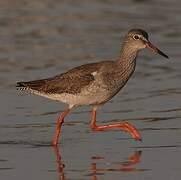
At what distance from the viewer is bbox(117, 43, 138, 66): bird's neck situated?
14086mm

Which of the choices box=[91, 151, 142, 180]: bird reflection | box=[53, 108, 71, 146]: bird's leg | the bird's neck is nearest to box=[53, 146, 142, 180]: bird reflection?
box=[91, 151, 142, 180]: bird reflection

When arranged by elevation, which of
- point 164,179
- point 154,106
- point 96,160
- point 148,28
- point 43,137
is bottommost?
point 164,179

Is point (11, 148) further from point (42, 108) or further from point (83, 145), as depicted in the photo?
point (42, 108)

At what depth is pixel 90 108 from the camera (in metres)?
15.4

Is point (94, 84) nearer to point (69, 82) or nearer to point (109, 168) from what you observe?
point (69, 82)

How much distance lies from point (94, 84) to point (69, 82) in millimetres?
479

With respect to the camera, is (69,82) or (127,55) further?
(127,55)

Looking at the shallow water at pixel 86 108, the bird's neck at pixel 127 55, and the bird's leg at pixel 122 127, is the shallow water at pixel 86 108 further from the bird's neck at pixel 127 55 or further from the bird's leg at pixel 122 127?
the bird's neck at pixel 127 55

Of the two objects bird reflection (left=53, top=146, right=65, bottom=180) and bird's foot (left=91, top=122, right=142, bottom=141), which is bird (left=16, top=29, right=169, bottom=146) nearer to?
bird's foot (left=91, top=122, right=142, bottom=141)

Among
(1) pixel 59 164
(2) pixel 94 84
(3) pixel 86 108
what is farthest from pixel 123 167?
(3) pixel 86 108

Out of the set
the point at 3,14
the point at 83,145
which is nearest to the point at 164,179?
the point at 83,145

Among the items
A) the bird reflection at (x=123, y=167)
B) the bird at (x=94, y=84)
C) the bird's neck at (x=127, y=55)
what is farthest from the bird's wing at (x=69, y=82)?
the bird reflection at (x=123, y=167)

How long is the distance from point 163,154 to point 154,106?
120 inches

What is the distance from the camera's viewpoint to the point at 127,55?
14164 mm
